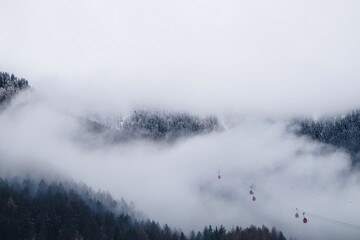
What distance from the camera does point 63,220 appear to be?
14338 centimetres

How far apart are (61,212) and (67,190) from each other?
3883 cm

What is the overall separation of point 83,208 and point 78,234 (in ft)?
79.4

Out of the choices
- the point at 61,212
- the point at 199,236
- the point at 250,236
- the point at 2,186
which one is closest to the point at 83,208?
the point at 61,212

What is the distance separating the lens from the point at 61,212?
5827 inches

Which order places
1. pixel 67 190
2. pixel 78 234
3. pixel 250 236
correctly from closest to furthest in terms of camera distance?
pixel 78 234
pixel 250 236
pixel 67 190

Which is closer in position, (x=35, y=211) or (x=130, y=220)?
(x=35, y=211)

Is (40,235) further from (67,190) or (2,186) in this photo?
(67,190)

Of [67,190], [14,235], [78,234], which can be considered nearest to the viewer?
Answer: [14,235]

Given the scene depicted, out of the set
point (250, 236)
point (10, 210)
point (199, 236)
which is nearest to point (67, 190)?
point (10, 210)

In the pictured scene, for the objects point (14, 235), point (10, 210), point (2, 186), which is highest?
point (2, 186)

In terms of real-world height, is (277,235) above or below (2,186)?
below

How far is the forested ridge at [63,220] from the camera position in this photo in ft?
433

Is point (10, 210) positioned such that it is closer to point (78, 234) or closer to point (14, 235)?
point (14, 235)

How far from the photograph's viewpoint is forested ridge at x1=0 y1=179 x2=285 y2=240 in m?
132
